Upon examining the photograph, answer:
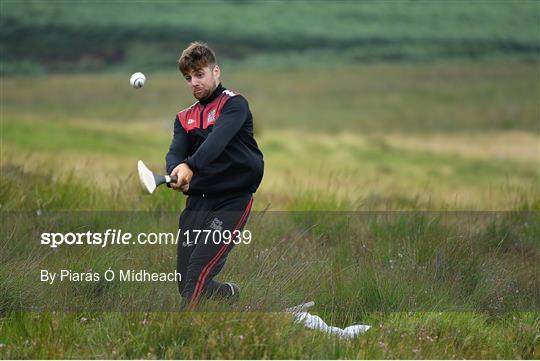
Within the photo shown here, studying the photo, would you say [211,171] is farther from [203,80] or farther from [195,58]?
[195,58]

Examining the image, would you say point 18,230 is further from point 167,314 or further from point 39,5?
point 39,5

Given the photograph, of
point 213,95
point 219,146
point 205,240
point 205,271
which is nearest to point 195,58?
point 213,95

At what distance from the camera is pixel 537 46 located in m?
78.8

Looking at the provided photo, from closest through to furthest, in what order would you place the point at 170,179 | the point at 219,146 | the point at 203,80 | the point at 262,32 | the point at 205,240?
the point at 170,179
the point at 219,146
the point at 205,240
the point at 203,80
the point at 262,32

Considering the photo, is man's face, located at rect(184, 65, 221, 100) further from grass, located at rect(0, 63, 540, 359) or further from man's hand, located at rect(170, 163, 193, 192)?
grass, located at rect(0, 63, 540, 359)

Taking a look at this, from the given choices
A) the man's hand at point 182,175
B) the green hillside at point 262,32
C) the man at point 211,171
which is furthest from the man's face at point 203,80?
the green hillside at point 262,32

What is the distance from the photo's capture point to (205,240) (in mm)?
7070

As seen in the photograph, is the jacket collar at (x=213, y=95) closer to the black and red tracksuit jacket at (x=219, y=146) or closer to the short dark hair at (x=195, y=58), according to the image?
the black and red tracksuit jacket at (x=219, y=146)

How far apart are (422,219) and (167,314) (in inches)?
149

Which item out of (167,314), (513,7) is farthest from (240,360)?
(513,7)

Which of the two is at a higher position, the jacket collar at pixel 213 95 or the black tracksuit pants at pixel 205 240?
the jacket collar at pixel 213 95

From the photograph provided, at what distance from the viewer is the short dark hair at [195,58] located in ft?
23.4

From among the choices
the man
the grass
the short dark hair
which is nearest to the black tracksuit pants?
the man

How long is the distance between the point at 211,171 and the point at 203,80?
2.14ft
